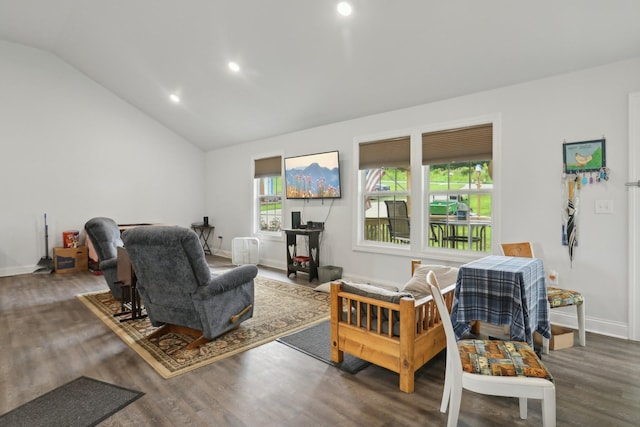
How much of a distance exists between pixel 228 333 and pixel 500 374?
2.35m

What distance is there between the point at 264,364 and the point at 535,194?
3056 millimetres

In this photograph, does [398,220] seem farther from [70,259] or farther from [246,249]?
[70,259]

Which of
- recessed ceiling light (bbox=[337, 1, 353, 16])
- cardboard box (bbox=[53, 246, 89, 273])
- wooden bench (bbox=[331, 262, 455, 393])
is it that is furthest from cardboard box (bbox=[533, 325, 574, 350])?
cardboard box (bbox=[53, 246, 89, 273])

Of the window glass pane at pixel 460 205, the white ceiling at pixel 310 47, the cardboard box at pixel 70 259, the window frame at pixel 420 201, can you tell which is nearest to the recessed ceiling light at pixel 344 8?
the white ceiling at pixel 310 47

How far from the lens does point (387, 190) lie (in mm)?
4973

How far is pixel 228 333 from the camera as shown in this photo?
322cm

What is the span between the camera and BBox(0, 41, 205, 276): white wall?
589 centimetres

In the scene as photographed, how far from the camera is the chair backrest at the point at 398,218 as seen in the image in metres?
4.79

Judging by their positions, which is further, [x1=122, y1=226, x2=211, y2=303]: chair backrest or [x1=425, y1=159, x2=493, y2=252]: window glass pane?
[x1=425, y1=159, x2=493, y2=252]: window glass pane

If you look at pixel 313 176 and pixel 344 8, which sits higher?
pixel 344 8

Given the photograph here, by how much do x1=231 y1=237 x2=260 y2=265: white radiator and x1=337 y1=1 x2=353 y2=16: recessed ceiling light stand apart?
4406 mm

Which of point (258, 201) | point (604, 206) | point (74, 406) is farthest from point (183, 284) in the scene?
point (258, 201)

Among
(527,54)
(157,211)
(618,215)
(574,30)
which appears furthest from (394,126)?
(157,211)

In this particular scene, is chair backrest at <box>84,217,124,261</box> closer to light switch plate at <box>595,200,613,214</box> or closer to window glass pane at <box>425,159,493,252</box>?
window glass pane at <box>425,159,493,252</box>
